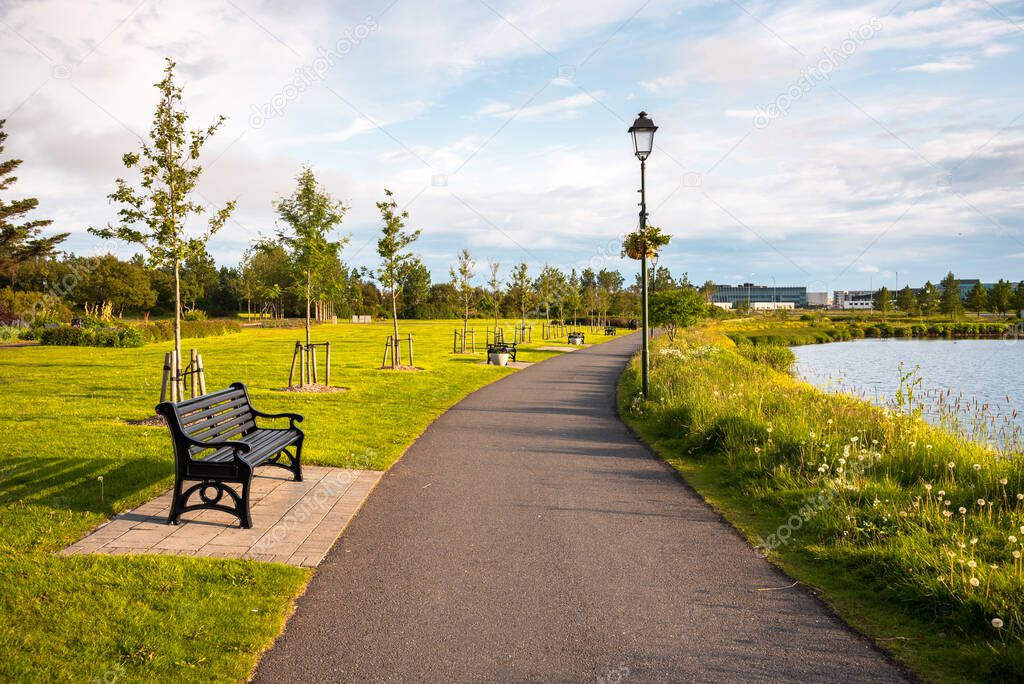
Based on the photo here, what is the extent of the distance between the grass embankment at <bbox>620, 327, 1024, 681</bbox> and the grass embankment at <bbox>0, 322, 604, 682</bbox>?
4028 millimetres

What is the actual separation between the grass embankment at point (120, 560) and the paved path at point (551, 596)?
48 cm

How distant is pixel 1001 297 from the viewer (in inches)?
3846

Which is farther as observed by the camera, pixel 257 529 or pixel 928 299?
pixel 928 299

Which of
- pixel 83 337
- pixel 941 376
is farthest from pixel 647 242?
pixel 83 337

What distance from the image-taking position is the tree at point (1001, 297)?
96.8 metres

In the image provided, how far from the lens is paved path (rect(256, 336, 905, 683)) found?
3.72 m

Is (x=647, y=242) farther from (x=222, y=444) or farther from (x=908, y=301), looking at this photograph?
(x=908, y=301)

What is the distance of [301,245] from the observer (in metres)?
18.1

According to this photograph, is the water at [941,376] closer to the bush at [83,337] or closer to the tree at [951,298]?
the bush at [83,337]

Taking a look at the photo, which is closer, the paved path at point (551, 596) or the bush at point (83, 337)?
the paved path at point (551, 596)

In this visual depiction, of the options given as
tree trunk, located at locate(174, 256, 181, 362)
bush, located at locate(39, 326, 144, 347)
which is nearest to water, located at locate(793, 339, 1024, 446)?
tree trunk, located at locate(174, 256, 181, 362)

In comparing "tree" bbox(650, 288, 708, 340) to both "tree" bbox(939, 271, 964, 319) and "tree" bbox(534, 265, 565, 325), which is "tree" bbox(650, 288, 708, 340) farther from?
"tree" bbox(939, 271, 964, 319)

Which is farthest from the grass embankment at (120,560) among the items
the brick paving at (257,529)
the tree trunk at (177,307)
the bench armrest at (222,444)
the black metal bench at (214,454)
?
the tree trunk at (177,307)

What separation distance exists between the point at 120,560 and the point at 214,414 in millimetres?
2263
